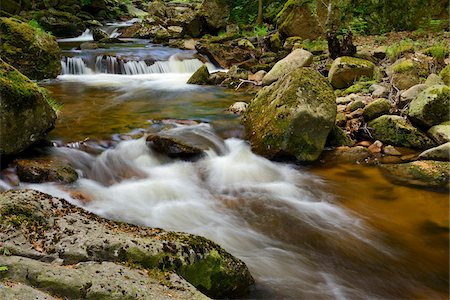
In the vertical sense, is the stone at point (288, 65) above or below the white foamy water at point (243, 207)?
above

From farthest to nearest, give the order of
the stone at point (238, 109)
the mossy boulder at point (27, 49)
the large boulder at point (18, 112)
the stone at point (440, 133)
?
the mossy boulder at point (27, 49), the stone at point (238, 109), the stone at point (440, 133), the large boulder at point (18, 112)

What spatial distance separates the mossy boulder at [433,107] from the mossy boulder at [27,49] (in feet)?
33.4

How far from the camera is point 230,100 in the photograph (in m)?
10.6

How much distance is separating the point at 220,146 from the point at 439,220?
12.3 ft

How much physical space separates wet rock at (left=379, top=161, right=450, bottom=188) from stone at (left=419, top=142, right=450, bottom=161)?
0.16 metres

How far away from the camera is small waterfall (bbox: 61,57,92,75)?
13674 mm

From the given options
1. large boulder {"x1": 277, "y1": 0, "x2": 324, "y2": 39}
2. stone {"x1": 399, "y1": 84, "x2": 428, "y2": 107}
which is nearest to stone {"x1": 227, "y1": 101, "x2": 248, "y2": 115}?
stone {"x1": 399, "y1": 84, "x2": 428, "y2": 107}

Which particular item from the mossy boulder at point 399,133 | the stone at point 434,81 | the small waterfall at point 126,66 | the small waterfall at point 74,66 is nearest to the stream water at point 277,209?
the mossy boulder at point 399,133

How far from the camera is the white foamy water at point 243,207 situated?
3.89 m

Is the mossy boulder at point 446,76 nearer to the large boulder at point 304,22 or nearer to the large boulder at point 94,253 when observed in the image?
the large boulder at point 304,22

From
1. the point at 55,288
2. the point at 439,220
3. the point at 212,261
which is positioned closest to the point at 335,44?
the point at 439,220

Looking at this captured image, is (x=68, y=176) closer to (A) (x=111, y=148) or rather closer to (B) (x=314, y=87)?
(A) (x=111, y=148)

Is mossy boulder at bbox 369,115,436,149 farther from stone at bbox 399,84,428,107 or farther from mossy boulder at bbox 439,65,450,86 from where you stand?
mossy boulder at bbox 439,65,450,86

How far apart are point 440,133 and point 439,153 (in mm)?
678
